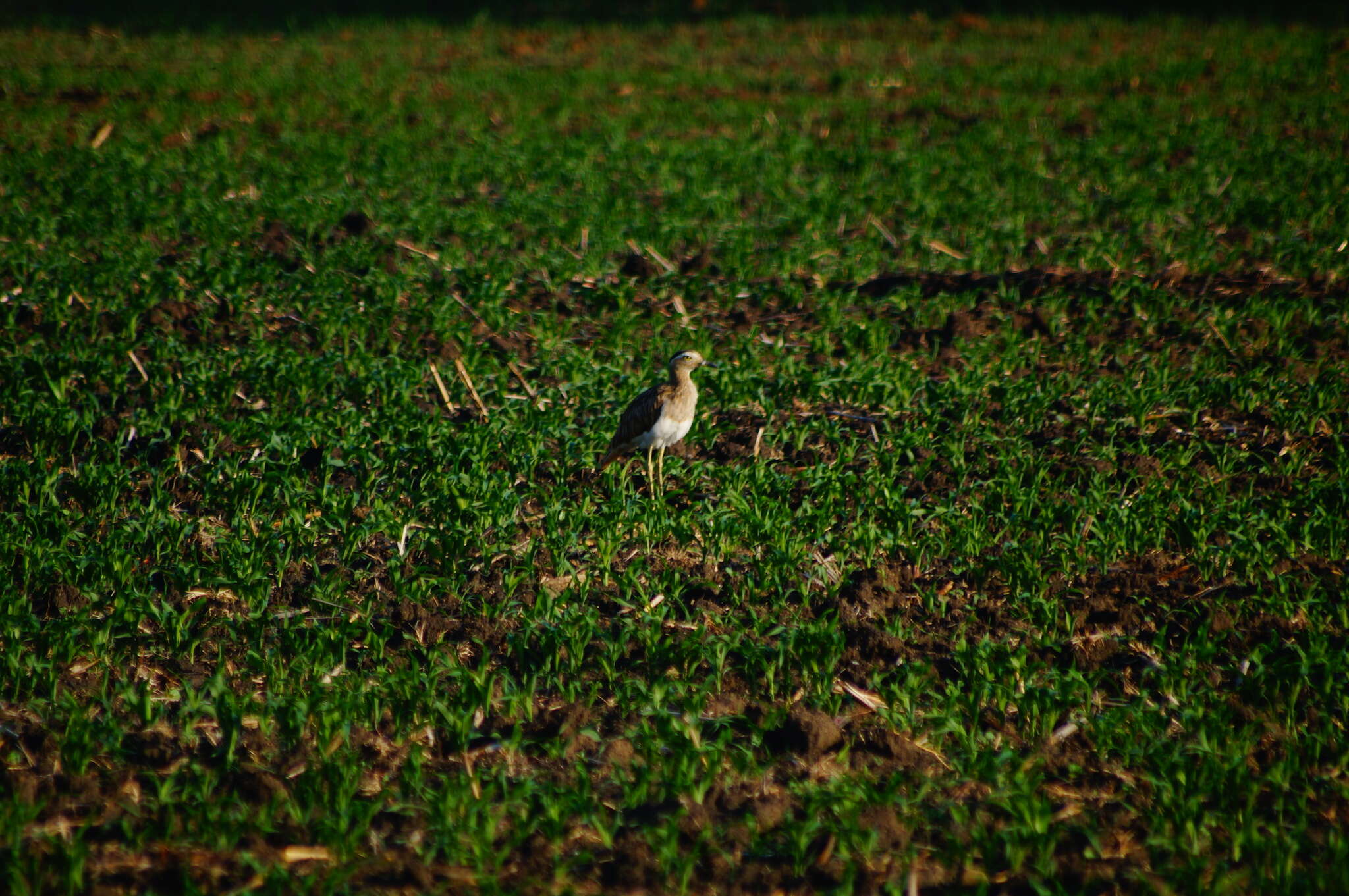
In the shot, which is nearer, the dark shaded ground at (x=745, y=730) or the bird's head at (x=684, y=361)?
the dark shaded ground at (x=745, y=730)

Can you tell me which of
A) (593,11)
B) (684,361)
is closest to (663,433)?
(684,361)

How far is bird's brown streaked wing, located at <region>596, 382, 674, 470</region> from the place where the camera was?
21.7 feet

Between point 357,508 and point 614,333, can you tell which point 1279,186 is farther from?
point 357,508

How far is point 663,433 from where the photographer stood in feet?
21.7

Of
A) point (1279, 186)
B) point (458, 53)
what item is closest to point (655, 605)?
point (1279, 186)

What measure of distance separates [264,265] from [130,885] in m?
7.46

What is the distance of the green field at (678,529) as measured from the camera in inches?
162

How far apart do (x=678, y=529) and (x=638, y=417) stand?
36.4 inches

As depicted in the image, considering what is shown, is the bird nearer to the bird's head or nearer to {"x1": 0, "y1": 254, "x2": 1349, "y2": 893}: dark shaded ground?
the bird's head

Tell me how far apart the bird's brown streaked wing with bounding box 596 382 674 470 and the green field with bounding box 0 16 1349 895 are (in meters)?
0.25

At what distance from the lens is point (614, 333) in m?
9.08

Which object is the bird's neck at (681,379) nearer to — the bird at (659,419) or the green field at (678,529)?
the bird at (659,419)

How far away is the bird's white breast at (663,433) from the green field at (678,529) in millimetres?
350

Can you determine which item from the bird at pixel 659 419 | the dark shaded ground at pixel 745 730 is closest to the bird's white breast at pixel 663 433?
the bird at pixel 659 419
